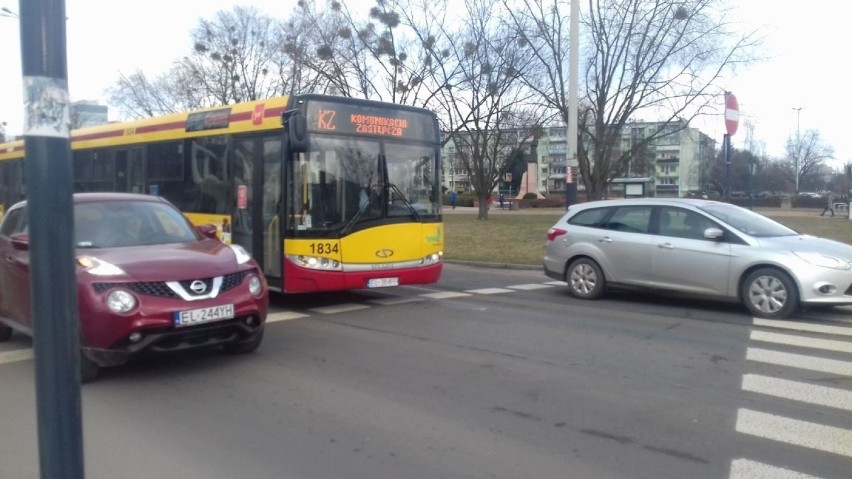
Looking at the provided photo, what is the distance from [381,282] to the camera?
1063 cm

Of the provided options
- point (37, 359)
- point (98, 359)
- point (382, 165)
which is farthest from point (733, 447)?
point (382, 165)

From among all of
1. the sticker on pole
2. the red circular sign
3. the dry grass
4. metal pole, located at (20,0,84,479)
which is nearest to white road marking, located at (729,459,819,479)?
metal pole, located at (20,0,84,479)

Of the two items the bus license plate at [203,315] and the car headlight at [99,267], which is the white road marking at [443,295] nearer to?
the bus license plate at [203,315]

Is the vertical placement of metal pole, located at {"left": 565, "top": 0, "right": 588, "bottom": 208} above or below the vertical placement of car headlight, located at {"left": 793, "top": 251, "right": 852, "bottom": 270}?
above

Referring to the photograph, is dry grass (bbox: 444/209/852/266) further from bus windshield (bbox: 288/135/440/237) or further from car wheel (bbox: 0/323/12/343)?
car wheel (bbox: 0/323/12/343)

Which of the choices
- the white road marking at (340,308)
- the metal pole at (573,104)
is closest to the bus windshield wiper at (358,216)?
the white road marking at (340,308)

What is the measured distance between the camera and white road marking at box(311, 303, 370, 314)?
10.6 m

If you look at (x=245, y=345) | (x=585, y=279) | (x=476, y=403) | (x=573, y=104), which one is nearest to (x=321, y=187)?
(x=245, y=345)

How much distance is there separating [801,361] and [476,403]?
12.3 ft

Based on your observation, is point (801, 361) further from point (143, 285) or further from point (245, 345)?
point (143, 285)

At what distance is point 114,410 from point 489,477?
10.4ft

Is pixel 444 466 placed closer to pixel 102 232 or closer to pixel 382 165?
pixel 102 232

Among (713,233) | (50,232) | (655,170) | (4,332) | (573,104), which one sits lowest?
(4,332)

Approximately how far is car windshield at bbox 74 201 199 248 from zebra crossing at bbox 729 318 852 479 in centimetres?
566
